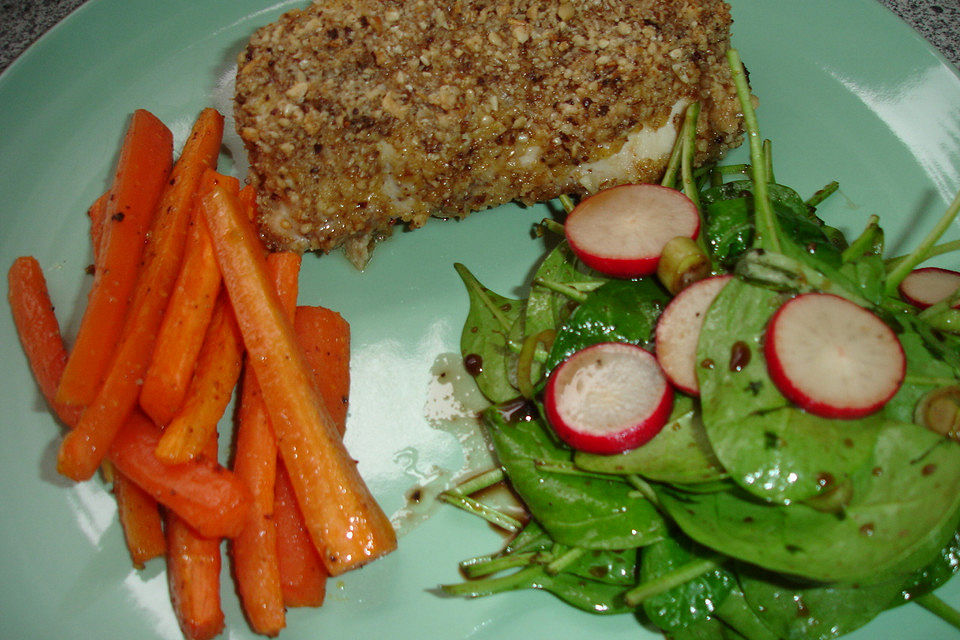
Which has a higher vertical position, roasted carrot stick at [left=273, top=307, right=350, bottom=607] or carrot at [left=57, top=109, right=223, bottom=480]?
carrot at [left=57, top=109, right=223, bottom=480]

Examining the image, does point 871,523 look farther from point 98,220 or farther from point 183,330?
point 98,220

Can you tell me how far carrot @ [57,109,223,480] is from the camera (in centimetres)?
185

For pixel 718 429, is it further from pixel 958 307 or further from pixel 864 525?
pixel 958 307

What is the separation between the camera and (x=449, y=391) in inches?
90.0

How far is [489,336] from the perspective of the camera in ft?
7.47

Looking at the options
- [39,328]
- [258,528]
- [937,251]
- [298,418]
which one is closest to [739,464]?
[937,251]

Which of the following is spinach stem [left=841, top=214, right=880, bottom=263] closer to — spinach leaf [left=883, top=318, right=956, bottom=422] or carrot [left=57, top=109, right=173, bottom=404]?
spinach leaf [left=883, top=318, right=956, bottom=422]

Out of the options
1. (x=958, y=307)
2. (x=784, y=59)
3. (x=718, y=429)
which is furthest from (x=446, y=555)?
(x=784, y=59)

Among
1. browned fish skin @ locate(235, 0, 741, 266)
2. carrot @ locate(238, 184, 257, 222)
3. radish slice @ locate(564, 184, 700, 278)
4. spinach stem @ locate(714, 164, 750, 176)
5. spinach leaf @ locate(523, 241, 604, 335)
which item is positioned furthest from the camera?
spinach stem @ locate(714, 164, 750, 176)

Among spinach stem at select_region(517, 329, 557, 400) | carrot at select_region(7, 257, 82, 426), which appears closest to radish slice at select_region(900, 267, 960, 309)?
spinach stem at select_region(517, 329, 557, 400)

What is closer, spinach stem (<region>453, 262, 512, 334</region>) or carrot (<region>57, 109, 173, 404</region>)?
carrot (<region>57, 109, 173, 404</region>)

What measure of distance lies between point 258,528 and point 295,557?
137 millimetres

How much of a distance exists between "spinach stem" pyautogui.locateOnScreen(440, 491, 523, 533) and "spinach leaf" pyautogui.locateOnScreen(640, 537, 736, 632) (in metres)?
0.41

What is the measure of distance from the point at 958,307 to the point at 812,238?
444mm
